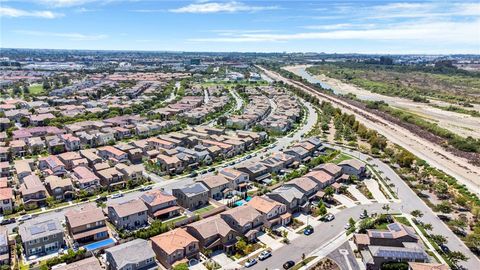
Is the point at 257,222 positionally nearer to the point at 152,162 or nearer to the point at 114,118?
the point at 152,162

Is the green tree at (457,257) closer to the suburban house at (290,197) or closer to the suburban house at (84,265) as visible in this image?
the suburban house at (290,197)

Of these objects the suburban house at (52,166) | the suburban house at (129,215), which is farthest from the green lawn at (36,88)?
the suburban house at (129,215)

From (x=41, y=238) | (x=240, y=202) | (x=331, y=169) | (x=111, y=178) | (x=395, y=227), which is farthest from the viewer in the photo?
(x=331, y=169)

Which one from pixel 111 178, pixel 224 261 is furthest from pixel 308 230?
pixel 111 178

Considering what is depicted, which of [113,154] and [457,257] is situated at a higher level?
[113,154]

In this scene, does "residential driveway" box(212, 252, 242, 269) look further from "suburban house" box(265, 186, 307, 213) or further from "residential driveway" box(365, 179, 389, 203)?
"residential driveway" box(365, 179, 389, 203)

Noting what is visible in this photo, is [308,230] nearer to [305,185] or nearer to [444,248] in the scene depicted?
[305,185]
